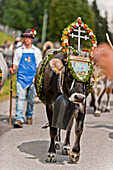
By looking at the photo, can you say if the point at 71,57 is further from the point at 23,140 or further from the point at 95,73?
the point at 23,140

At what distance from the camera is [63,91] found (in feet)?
22.0

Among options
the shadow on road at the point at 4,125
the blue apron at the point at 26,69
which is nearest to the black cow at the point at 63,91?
the shadow on road at the point at 4,125

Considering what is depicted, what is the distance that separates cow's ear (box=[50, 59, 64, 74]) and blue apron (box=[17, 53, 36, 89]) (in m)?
3.74

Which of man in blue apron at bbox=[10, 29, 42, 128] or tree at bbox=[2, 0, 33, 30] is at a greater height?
tree at bbox=[2, 0, 33, 30]

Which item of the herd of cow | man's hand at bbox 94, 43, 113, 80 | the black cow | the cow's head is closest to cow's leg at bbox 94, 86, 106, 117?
the herd of cow

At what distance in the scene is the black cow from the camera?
6.36 m

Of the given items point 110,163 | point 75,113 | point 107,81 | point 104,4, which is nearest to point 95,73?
point 75,113

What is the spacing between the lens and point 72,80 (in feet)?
Result: 21.1

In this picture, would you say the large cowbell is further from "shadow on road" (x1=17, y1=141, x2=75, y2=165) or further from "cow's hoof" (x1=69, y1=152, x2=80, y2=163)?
"shadow on road" (x1=17, y1=141, x2=75, y2=165)

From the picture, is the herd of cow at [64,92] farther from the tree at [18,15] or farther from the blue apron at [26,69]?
the tree at [18,15]

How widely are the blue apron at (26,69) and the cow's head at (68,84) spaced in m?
3.60

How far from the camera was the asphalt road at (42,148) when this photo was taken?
672 centimetres

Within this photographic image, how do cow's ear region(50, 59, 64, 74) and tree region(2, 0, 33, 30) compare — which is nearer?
cow's ear region(50, 59, 64, 74)

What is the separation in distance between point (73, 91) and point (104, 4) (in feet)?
5.45
